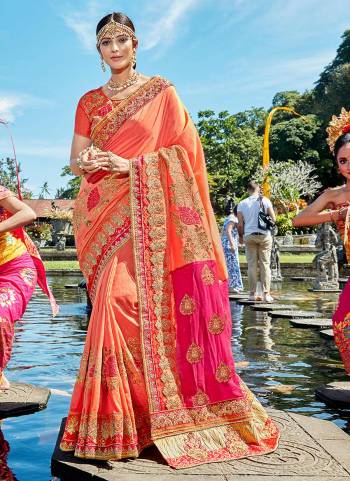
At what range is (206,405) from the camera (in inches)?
127

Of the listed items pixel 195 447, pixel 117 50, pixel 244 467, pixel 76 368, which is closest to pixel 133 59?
pixel 117 50

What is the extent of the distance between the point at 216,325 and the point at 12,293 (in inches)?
69.9

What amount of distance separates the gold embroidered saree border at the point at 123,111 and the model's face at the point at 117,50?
20 cm

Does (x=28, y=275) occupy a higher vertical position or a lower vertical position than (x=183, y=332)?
higher

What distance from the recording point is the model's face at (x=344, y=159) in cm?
448

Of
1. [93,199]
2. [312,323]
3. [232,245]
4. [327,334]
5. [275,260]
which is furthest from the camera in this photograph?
[275,260]

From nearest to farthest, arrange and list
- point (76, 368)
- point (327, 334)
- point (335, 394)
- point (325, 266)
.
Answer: point (335, 394) < point (76, 368) < point (327, 334) < point (325, 266)

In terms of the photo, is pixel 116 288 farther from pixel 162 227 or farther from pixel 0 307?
pixel 0 307

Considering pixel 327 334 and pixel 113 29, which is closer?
pixel 113 29

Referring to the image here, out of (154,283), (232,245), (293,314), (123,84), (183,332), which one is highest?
(123,84)

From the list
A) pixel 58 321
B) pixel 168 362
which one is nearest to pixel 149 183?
pixel 168 362

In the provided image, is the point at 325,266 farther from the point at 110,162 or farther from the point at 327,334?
the point at 110,162

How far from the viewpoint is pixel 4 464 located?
11.0 feet

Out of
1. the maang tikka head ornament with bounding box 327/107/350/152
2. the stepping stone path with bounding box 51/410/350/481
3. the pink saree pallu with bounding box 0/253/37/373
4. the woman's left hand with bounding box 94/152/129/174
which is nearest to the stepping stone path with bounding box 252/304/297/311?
the maang tikka head ornament with bounding box 327/107/350/152
